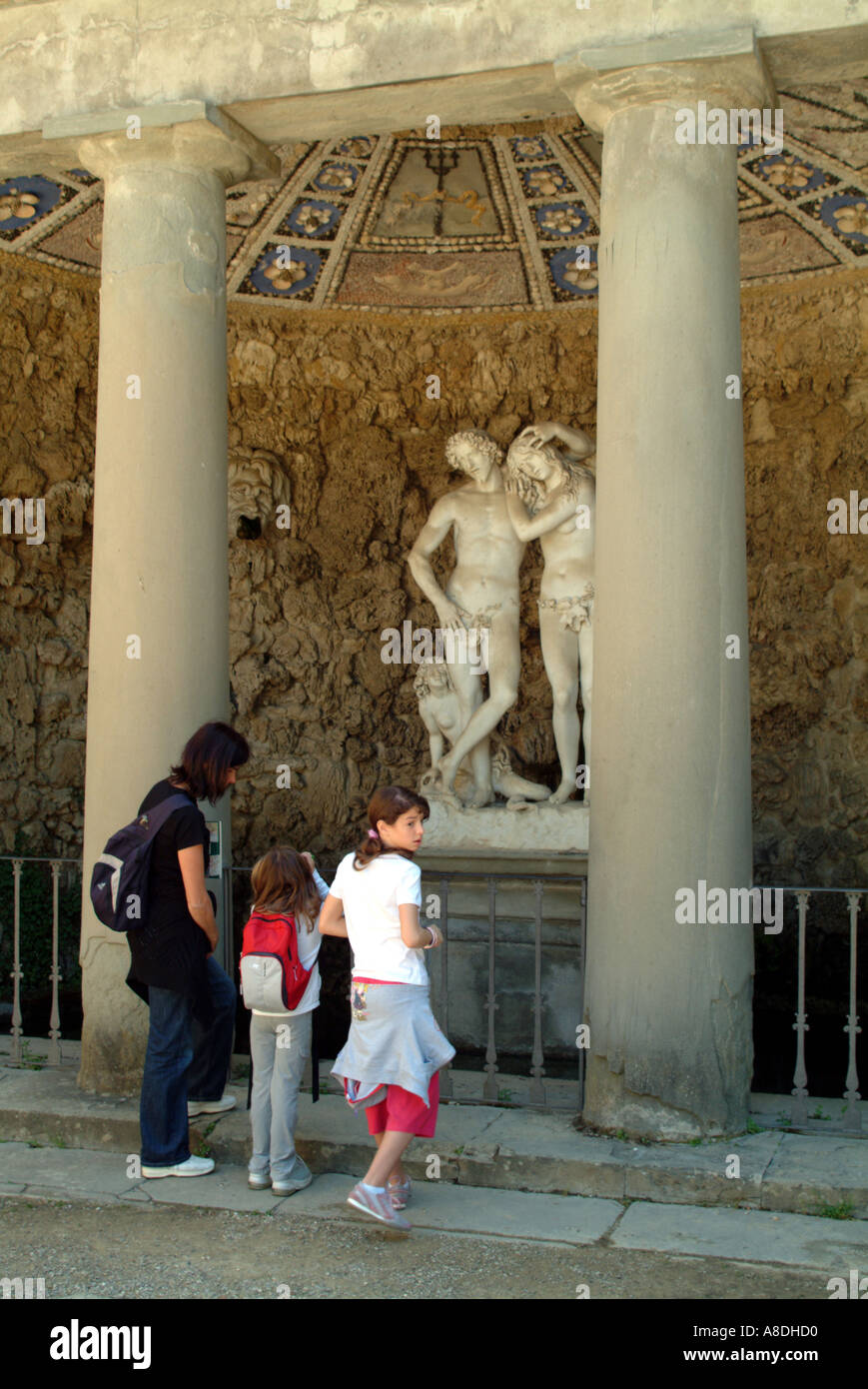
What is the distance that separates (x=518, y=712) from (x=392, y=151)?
4621 millimetres

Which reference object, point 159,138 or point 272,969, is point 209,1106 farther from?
point 159,138

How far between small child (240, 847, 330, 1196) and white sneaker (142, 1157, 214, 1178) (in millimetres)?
356

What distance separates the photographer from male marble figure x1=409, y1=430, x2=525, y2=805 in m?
8.12

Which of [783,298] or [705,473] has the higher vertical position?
[783,298]

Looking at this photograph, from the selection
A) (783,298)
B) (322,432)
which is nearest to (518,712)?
(322,432)

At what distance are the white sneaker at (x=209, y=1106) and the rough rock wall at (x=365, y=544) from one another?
20.9ft

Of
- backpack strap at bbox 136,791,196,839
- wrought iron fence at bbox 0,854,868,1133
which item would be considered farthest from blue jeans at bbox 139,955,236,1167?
wrought iron fence at bbox 0,854,868,1133

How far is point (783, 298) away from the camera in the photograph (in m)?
10.5

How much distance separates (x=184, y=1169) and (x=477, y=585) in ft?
14.1

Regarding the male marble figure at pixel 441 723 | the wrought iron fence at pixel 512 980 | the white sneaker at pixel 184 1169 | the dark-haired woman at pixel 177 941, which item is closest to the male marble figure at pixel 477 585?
the male marble figure at pixel 441 723

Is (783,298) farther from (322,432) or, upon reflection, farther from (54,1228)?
(54,1228)

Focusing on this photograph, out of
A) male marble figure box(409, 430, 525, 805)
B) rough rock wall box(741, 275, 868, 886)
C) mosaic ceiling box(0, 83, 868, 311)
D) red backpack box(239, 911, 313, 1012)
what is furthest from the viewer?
rough rock wall box(741, 275, 868, 886)

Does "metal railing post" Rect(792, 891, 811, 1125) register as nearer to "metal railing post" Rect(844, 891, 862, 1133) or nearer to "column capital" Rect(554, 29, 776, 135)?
"metal railing post" Rect(844, 891, 862, 1133)

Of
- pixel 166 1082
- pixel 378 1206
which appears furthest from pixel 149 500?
pixel 378 1206
